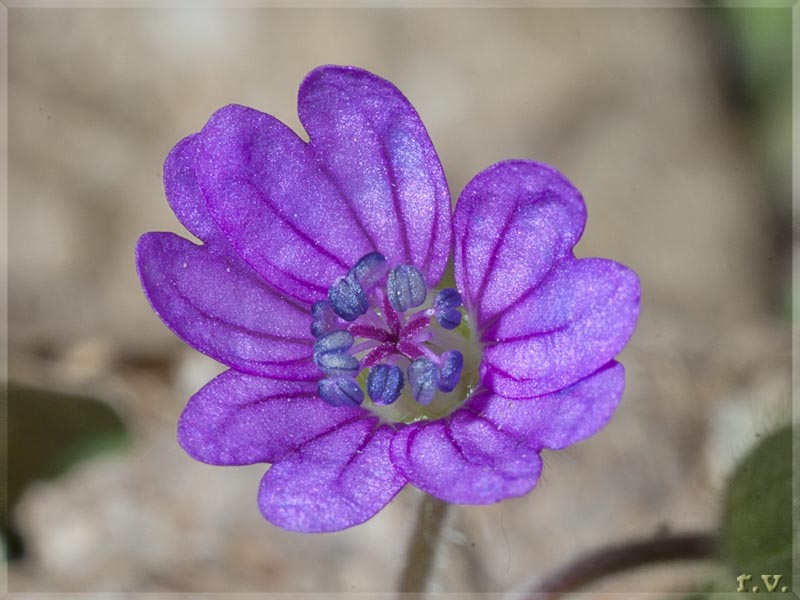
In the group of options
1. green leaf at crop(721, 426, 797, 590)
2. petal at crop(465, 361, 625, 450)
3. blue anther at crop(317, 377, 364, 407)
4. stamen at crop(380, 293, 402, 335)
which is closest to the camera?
petal at crop(465, 361, 625, 450)

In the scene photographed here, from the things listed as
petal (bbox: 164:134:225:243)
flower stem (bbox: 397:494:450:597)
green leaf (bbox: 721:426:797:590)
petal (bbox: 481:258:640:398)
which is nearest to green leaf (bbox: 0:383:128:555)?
flower stem (bbox: 397:494:450:597)

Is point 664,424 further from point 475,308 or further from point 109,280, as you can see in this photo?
point 109,280

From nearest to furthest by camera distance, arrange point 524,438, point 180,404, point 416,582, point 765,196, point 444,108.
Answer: point 524,438
point 416,582
point 180,404
point 444,108
point 765,196

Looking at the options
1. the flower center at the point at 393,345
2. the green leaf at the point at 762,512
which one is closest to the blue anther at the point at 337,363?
the flower center at the point at 393,345

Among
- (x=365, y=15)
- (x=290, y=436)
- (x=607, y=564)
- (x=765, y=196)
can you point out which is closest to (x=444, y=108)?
(x=365, y=15)

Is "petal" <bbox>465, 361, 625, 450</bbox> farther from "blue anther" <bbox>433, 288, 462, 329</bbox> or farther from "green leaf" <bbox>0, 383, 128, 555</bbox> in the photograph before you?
"green leaf" <bbox>0, 383, 128, 555</bbox>

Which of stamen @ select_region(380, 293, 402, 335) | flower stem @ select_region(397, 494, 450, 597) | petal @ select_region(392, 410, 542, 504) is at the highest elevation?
stamen @ select_region(380, 293, 402, 335)

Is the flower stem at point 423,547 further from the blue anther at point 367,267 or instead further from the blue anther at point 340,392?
the blue anther at point 367,267
